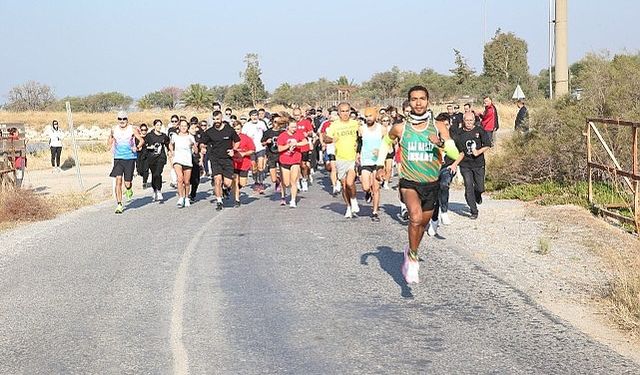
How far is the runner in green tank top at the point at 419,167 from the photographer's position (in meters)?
8.74

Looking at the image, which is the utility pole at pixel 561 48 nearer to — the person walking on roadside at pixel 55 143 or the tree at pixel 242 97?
the person walking on roadside at pixel 55 143

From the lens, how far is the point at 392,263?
10.5 metres

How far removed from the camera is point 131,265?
1081 centimetres

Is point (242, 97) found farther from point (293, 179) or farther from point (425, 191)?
point (425, 191)

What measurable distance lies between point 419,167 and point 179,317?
9.42 ft

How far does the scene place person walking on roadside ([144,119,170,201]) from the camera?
19781 mm

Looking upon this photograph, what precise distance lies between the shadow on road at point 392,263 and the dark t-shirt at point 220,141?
261 inches

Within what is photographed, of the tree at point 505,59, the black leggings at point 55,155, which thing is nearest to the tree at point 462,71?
the tree at point 505,59

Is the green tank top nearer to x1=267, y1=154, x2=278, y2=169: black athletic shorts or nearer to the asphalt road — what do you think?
the asphalt road

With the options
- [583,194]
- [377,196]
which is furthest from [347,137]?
[583,194]

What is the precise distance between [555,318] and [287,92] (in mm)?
98383

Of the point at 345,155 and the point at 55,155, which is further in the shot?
the point at 55,155

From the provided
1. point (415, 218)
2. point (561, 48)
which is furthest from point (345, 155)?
point (561, 48)

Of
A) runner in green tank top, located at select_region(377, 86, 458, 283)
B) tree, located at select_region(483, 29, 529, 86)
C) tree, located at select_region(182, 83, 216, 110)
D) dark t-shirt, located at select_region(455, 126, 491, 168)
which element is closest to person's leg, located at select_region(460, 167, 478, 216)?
dark t-shirt, located at select_region(455, 126, 491, 168)
